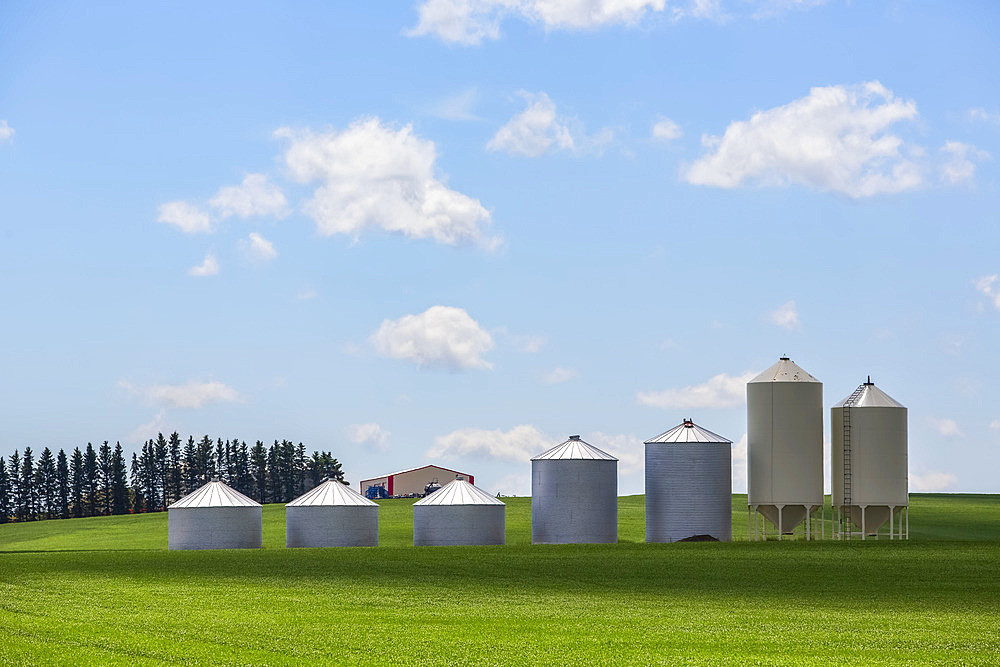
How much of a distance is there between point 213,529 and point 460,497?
41.0 feet

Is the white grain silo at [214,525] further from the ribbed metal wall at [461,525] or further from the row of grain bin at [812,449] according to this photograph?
the row of grain bin at [812,449]

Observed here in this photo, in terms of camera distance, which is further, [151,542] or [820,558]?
[151,542]

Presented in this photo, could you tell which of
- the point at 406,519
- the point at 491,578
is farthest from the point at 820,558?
the point at 406,519

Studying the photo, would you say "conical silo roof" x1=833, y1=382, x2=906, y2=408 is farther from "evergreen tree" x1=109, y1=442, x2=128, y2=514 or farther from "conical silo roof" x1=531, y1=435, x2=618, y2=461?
"evergreen tree" x1=109, y1=442, x2=128, y2=514

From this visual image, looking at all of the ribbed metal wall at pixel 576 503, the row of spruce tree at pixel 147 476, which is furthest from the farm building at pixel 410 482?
the ribbed metal wall at pixel 576 503

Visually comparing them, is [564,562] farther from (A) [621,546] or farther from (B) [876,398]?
(B) [876,398]

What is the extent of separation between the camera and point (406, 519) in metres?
86.2

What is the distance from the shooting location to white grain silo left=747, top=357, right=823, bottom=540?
58.1m

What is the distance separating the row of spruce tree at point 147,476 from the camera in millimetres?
141750

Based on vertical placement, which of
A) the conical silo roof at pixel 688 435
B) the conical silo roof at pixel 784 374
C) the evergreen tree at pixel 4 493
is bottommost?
the evergreen tree at pixel 4 493

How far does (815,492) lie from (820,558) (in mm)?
11431

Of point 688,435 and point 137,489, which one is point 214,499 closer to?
point 688,435

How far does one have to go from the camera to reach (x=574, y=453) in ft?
201

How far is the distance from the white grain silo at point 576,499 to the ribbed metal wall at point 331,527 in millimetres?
8734
